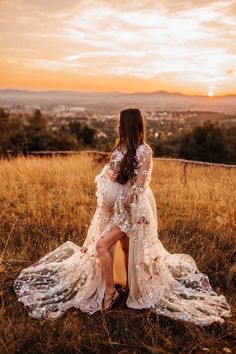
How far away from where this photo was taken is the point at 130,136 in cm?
422

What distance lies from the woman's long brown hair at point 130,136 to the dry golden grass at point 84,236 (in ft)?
4.49

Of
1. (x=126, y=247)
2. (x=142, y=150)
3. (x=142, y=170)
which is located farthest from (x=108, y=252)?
(x=142, y=150)

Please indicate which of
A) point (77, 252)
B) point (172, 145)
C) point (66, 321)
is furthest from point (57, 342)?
point (172, 145)

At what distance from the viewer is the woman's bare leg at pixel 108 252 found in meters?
4.28

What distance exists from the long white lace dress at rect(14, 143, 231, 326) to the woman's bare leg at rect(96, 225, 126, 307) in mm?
80

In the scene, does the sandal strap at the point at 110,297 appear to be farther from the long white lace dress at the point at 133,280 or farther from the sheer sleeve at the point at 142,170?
the sheer sleeve at the point at 142,170

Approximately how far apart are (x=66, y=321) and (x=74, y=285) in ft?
2.44

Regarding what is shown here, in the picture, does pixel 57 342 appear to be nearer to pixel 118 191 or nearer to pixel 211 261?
pixel 118 191

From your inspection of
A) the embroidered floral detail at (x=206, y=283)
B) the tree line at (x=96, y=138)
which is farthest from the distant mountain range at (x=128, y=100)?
the embroidered floral detail at (x=206, y=283)

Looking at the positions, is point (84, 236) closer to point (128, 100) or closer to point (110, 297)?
point (110, 297)

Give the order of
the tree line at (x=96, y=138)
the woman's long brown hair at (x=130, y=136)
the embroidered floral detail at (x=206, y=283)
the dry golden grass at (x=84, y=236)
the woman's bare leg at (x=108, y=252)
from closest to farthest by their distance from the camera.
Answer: the dry golden grass at (x=84, y=236), the woman's long brown hair at (x=130, y=136), the woman's bare leg at (x=108, y=252), the embroidered floral detail at (x=206, y=283), the tree line at (x=96, y=138)

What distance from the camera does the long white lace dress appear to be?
4.24 m

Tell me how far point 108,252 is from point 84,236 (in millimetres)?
1690

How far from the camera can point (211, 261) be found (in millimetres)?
5320
